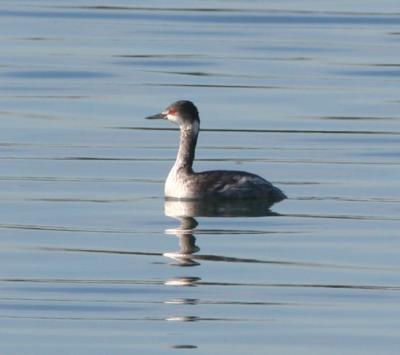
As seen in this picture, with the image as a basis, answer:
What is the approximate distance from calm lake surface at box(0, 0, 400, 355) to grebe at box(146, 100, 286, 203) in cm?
22

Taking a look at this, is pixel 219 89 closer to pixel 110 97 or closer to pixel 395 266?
pixel 110 97

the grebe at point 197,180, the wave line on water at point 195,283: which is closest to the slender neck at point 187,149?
the grebe at point 197,180

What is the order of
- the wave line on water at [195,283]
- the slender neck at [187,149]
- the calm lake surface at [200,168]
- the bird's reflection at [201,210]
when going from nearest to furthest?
the calm lake surface at [200,168]
the wave line on water at [195,283]
the bird's reflection at [201,210]
the slender neck at [187,149]

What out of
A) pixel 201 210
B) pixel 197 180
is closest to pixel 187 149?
pixel 197 180

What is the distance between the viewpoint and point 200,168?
851 inches

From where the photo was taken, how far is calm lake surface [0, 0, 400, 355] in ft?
44.2

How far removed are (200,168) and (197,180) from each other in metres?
2.08

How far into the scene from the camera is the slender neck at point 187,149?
19.9 meters

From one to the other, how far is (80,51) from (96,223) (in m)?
13.7

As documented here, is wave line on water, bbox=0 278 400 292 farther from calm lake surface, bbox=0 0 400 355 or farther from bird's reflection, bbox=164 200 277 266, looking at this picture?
bird's reflection, bbox=164 200 277 266

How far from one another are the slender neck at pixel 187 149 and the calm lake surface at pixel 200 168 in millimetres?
421

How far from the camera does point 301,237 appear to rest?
55.4 ft

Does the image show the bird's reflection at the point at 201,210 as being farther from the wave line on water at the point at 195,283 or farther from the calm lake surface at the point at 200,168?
the wave line on water at the point at 195,283

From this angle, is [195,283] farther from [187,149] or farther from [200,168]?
[200,168]
